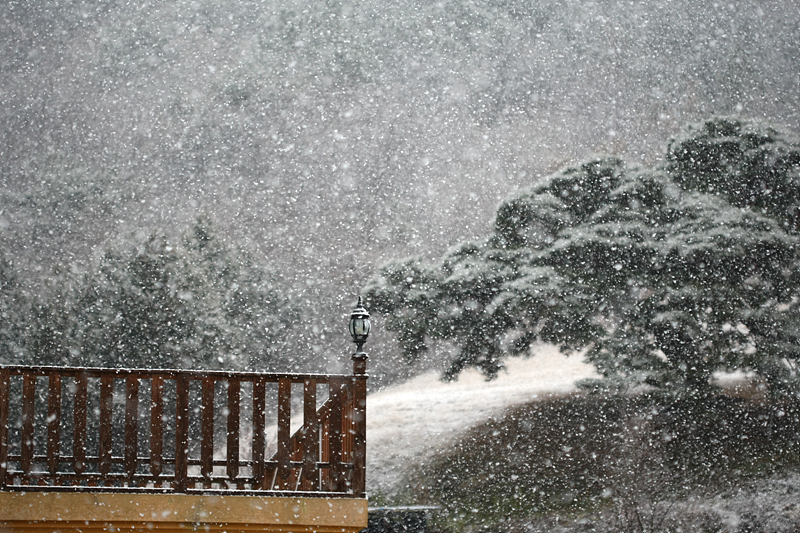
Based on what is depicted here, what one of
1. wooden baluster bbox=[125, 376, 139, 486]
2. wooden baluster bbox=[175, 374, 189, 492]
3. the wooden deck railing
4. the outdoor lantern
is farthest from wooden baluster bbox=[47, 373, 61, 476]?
the outdoor lantern

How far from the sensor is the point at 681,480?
25.2 feet

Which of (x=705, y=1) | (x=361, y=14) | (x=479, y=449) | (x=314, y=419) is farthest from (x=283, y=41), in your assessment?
(x=314, y=419)

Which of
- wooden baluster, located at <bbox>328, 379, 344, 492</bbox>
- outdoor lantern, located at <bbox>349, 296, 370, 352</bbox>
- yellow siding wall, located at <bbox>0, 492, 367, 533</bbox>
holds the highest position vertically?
outdoor lantern, located at <bbox>349, 296, 370, 352</bbox>

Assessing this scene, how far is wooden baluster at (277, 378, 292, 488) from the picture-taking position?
114 inches

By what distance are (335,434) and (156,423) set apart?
0.67 meters

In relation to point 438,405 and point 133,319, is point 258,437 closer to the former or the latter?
point 133,319

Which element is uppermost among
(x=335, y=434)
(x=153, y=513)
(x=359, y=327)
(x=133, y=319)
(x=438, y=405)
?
(x=359, y=327)

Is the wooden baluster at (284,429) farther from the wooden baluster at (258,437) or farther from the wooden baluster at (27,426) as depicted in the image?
the wooden baluster at (27,426)

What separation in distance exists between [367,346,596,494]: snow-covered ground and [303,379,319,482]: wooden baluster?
16.7 ft

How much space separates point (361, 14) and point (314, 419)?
13391 mm

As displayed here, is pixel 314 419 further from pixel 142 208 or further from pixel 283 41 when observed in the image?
pixel 283 41

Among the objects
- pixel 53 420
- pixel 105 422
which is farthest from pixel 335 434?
pixel 53 420

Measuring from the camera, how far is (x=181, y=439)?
2.89 m

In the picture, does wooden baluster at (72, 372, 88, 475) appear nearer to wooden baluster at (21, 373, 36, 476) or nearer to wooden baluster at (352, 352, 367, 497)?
wooden baluster at (21, 373, 36, 476)
